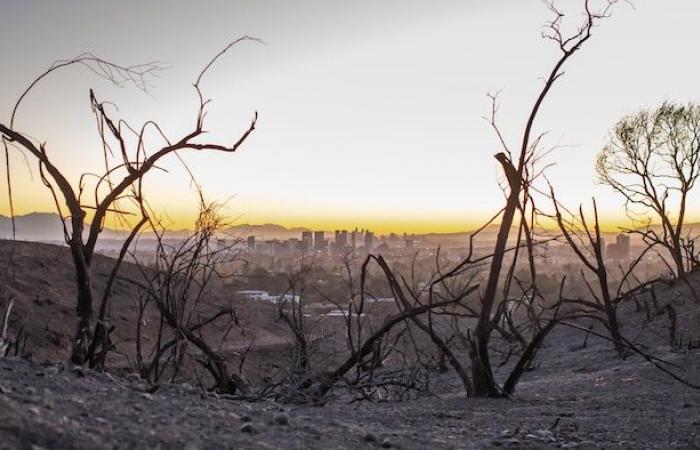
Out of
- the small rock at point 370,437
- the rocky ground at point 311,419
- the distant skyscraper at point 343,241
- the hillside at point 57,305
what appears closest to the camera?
the rocky ground at point 311,419

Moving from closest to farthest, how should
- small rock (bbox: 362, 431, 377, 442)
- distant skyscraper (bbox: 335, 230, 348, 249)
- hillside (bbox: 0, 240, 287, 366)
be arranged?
small rock (bbox: 362, 431, 377, 442) → distant skyscraper (bbox: 335, 230, 348, 249) → hillside (bbox: 0, 240, 287, 366)

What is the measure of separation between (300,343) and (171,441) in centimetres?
382

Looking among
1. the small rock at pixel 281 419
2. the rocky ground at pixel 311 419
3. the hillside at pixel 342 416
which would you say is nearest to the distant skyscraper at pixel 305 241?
the hillside at pixel 342 416

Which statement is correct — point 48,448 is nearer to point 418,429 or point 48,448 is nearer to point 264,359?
point 418,429

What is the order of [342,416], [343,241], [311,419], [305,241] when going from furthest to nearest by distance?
1. [343,241]
2. [305,241]
3. [342,416]
4. [311,419]

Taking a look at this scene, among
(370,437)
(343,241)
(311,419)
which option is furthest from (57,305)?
(370,437)

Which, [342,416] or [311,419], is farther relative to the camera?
[342,416]

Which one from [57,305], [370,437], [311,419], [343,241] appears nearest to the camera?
[370,437]

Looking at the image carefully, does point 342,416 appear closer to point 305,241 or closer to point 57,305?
point 305,241

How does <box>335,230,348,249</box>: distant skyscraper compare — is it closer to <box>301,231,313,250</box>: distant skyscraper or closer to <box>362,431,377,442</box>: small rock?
<box>301,231,313,250</box>: distant skyscraper

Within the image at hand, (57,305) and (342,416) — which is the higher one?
(342,416)

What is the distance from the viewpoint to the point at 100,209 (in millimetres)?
4500

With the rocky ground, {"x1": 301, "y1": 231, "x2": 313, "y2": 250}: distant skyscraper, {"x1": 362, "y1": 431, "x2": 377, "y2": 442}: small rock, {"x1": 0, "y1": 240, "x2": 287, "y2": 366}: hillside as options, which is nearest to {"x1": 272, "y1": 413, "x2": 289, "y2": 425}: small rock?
the rocky ground

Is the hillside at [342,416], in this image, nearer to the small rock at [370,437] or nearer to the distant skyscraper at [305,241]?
the small rock at [370,437]
